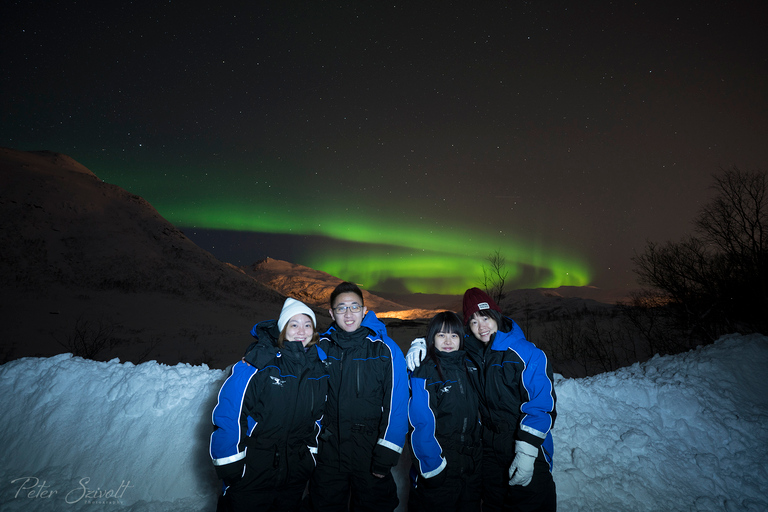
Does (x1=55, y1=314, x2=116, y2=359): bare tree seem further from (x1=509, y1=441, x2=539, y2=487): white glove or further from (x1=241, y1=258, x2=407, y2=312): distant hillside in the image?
(x1=241, y1=258, x2=407, y2=312): distant hillside

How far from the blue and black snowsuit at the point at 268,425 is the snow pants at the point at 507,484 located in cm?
155

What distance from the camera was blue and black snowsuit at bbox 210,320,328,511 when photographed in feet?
8.42

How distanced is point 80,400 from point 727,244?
1730cm

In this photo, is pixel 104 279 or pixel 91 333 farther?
pixel 104 279

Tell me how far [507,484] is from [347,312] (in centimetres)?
205

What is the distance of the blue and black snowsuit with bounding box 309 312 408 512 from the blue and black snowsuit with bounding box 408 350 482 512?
6.2 inches

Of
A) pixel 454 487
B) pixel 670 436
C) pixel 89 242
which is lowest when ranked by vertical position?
pixel 454 487

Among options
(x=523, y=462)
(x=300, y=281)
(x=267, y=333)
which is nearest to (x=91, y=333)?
(x=267, y=333)

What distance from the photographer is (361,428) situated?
116 inches

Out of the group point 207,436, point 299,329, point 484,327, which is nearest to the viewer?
point 299,329

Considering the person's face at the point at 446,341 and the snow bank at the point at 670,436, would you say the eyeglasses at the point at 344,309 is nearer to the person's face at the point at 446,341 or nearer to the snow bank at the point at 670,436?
the person's face at the point at 446,341

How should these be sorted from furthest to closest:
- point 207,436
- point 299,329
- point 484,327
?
point 207,436
point 484,327
point 299,329

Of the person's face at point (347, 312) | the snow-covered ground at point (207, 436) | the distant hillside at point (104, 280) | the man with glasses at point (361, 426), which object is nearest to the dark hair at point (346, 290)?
the person's face at point (347, 312)

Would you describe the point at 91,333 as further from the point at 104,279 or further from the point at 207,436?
the point at 207,436
